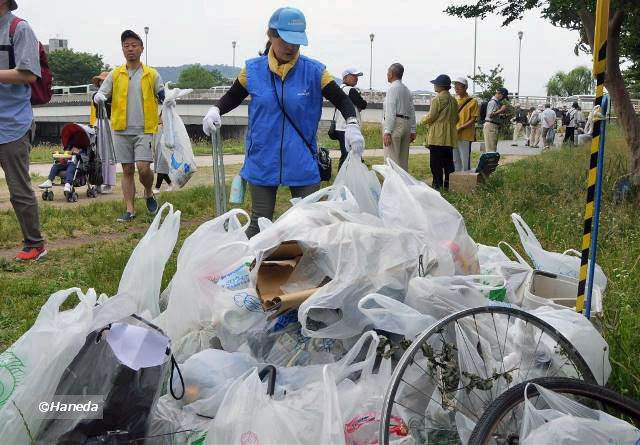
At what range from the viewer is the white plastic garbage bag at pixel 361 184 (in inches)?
148

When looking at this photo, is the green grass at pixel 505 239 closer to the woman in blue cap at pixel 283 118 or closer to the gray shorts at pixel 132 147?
the gray shorts at pixel 132 147

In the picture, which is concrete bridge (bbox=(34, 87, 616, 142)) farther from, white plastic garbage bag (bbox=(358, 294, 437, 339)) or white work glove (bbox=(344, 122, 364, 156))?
white plastic garbage bag (bbox=(358, 294, 437, 339))

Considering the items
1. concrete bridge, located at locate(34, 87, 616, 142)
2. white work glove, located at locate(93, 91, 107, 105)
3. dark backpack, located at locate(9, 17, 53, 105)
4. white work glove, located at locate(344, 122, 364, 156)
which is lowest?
concrete bridge, located at locate(34, 87, 616, 142)

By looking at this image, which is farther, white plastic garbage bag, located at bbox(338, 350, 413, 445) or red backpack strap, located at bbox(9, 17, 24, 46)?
red backpack strap, located at bbox(9, 17, 24, 46)

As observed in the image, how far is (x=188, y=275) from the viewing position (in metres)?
3.14

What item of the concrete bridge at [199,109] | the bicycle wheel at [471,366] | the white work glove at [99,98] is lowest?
the concrete bridge at [199,109]

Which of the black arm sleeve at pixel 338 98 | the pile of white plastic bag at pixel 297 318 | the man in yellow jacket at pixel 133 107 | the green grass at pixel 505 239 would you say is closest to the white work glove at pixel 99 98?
the man in yellow jacket at pixel 133 107

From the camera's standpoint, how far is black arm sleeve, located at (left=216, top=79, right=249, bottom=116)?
14.7ft

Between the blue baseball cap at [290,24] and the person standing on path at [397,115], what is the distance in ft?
17.7

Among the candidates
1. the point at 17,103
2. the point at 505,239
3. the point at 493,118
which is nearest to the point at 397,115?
the point at 505,239

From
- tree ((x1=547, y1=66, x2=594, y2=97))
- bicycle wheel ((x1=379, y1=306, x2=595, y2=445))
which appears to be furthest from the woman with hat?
tree ((x1=547, y1=66, x2=594, y2=97))

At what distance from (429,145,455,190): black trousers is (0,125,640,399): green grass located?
22.4 inches

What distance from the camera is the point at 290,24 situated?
4090 millimetres

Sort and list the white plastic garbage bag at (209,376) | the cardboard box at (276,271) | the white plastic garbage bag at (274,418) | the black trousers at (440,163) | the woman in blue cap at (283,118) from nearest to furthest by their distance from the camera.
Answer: the white plastic garbage bag at (274,418) < the white plastic garbage bag at (209,376) < the cardboard box at (276,271) < the woman in blue cap at (283,118) < the black trousers at (440,163)
